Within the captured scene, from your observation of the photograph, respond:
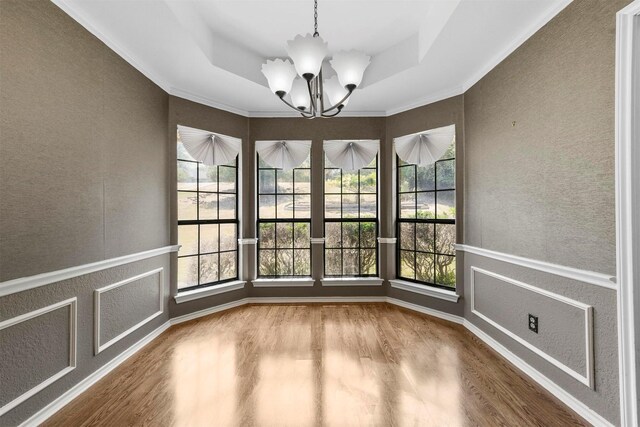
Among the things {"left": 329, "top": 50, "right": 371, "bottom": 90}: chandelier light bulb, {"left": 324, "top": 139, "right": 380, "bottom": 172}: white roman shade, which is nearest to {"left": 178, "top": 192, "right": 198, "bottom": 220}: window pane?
{"left": 324, "top": 139, "right": 380, "bottom": 172}: white roman shade

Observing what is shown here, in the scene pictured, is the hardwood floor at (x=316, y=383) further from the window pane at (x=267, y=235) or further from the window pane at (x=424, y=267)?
the window pane at (x=267, y=235)

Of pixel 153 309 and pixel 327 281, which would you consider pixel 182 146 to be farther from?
pixel 327 281

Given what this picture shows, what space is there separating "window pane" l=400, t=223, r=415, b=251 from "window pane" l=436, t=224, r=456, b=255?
1.10 feet

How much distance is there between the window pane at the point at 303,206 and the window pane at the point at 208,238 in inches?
42.5

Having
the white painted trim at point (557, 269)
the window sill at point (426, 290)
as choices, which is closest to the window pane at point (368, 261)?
the window sill at point (426, 290)

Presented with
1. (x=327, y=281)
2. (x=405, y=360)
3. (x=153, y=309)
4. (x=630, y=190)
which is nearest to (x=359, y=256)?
(x=327, y=281)

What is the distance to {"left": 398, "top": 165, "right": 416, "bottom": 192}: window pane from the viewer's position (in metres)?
3.74

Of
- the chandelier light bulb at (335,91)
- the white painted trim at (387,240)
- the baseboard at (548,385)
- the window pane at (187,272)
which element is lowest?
the baseboard at (548,385)

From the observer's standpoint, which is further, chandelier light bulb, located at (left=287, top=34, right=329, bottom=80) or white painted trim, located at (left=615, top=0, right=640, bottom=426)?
chandelier light bulb, located at (left=287, top=34, right=329, bottom=80)

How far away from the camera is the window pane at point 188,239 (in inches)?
132

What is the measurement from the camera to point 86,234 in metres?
2.11

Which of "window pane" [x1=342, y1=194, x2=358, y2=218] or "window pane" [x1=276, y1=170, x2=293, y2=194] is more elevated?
"window pane" [x1=276, y1=170, x2=293, y2=194]

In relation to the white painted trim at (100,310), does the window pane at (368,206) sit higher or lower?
higher

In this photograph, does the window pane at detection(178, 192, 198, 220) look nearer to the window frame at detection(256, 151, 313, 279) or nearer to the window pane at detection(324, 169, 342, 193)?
the window frame at detection(256, 151, 313, 279)
